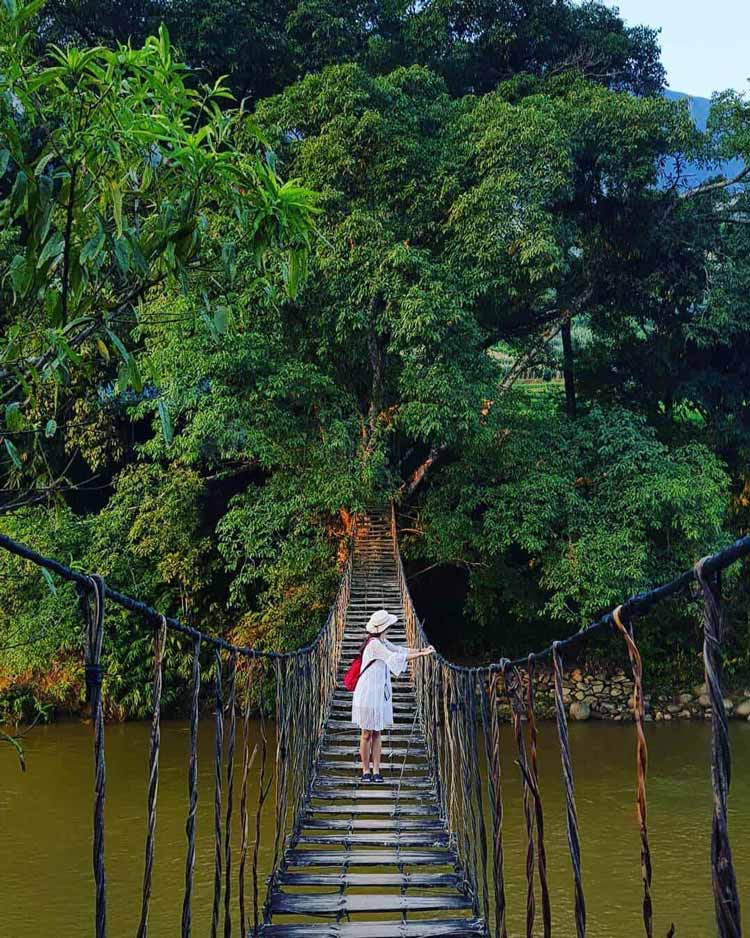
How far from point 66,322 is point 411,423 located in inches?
242

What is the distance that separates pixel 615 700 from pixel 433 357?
4123 mm

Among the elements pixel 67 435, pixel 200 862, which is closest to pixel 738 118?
pixel 67 435

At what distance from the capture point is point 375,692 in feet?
13.2

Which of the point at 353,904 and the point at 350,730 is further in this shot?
the point at 350,730

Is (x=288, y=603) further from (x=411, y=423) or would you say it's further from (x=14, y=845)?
(x=14, y=845)

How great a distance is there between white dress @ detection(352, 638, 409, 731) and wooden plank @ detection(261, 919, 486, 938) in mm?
1464

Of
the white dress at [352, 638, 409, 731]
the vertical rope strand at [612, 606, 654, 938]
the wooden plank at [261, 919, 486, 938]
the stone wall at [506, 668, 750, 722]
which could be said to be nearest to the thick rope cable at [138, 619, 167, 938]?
the vertical rope strand at [612, 606, 654, 938]

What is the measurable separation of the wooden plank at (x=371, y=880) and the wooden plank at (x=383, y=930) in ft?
0.36

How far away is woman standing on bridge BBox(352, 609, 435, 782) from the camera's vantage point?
3.97 m

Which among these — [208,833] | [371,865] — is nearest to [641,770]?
[371,865]

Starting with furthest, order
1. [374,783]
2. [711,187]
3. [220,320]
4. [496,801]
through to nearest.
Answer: [711,187]
[374,783]
[496,801]
[220,320]

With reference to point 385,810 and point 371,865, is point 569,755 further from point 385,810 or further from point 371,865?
point 385,810

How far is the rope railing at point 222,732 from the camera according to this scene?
1203 millimetres

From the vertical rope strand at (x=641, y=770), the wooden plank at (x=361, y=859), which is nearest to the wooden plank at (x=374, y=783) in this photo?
the wooden plank at (x=361, y=859)
